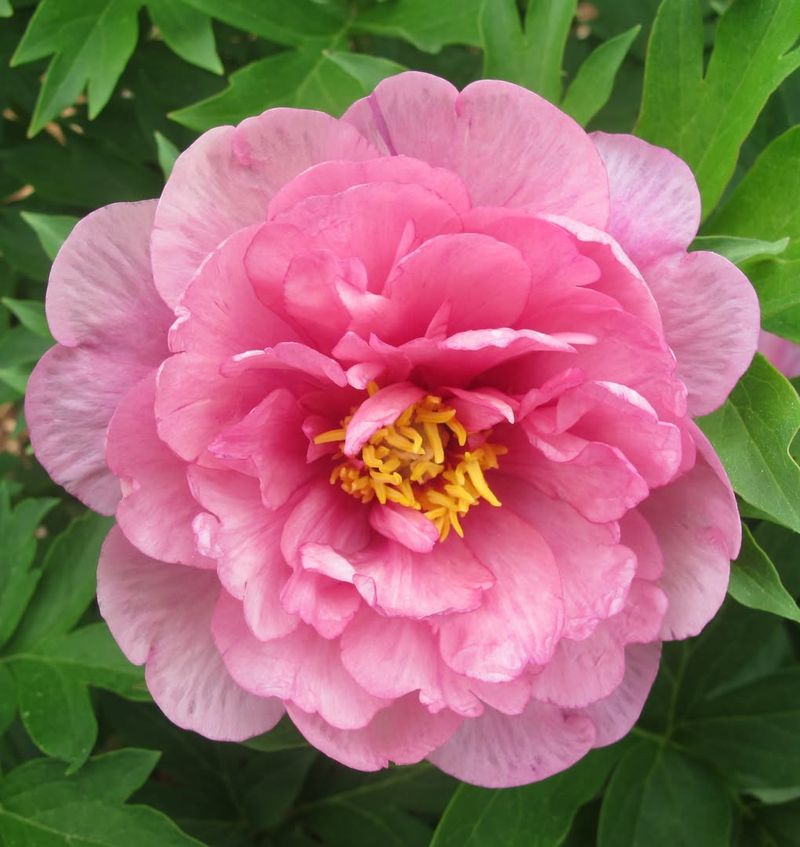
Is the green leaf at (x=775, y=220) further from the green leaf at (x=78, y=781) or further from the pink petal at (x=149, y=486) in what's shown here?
the green leaf at (x=78, y=781)

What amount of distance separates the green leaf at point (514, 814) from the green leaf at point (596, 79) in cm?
75

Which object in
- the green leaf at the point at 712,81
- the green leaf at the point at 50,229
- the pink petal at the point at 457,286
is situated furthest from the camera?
the green leaf at the point at 50,229

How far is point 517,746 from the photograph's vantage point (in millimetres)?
854

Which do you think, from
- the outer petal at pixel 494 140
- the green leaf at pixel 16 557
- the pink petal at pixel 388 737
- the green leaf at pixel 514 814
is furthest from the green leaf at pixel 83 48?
the green leaf at pixel 514 814

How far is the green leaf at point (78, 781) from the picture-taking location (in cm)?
108

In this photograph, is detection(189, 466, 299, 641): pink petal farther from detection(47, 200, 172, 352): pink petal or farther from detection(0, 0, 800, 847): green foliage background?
detection(0, 0, 800, 847): green foliage background

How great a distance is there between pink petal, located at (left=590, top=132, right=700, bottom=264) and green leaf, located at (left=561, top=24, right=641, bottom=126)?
256 millimetres

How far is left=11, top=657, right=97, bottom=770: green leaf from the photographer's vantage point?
1085 mm

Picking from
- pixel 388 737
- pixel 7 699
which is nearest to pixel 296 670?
pixel 388 737

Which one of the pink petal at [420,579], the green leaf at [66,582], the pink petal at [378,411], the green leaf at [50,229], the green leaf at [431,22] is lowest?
the green leaf at [66,582]

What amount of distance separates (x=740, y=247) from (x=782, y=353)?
0.44 metres

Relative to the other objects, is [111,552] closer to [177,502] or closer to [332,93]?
[177,502]

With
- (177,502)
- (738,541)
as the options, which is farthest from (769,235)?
(177,502)

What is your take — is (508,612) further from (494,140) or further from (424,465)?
(494,140)
